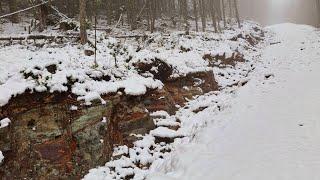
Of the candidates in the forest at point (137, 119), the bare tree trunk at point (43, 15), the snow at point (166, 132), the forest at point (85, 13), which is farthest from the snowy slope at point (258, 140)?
the bare tree trunk at point (43, 15)

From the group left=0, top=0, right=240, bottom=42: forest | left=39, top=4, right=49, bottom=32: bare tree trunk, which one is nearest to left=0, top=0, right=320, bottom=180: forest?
left=0, top=0, right=240, bottom=42: forest

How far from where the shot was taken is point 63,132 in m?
9.43

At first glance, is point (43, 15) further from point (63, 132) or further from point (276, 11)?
point (276, 11)

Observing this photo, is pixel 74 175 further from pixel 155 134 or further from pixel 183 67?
pixel 183 67

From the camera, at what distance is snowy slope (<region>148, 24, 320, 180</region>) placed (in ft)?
26.3

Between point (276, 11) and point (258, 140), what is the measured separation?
12078cm

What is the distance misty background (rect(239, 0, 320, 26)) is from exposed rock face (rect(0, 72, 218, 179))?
70885 mm

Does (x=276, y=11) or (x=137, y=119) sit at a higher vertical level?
(x=276, y=11)

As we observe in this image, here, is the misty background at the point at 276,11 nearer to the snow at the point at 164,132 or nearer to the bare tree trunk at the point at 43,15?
the bare tree trunk at the point at 43,15

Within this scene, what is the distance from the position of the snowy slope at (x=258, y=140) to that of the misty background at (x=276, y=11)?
6546cm

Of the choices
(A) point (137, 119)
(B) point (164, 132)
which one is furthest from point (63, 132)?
(B) point (164, 132)

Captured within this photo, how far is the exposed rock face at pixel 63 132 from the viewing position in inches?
344

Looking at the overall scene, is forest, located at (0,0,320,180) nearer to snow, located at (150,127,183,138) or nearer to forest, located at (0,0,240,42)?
snow, located at (150,127,183,138)

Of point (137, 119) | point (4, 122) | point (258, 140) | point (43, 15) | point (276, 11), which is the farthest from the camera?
point (276, 11)
